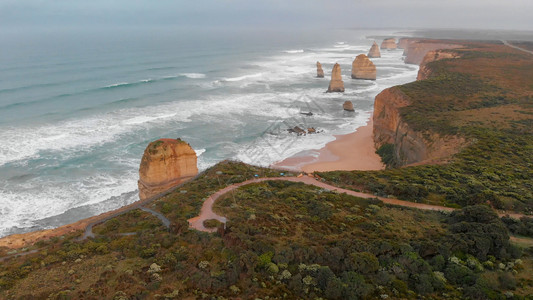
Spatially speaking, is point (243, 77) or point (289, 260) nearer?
point (289, 260)

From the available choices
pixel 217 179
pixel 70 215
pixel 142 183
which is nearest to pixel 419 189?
pixel 217 179

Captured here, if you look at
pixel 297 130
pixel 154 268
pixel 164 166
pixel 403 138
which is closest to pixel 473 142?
pixel 403 138

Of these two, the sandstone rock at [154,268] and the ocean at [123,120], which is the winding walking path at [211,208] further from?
the ocean at [123,120]

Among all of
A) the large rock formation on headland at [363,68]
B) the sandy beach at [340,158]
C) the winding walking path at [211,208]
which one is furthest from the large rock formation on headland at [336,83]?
the winding walking path at [211,208]

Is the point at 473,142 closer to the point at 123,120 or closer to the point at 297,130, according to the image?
the point at 297,130

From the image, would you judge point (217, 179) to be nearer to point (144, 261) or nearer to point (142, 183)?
point (142, 183)

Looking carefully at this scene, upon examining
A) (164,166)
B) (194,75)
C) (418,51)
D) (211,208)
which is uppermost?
(418,51)

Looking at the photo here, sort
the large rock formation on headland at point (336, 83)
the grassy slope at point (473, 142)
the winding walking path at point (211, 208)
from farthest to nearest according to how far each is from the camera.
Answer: the large rock formation on headland at point (336, 83)
the grassy slope at point (473, 142)
the winding walking path at point (211, 208)
